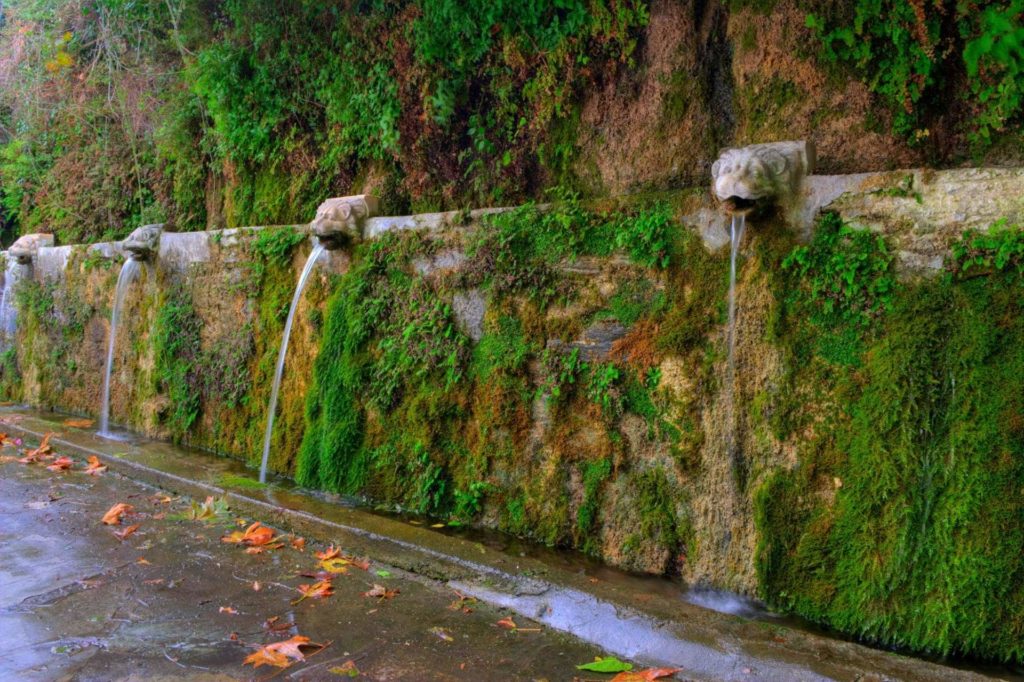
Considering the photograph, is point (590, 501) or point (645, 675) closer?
point (645, 675)

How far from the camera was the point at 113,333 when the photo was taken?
861 cm

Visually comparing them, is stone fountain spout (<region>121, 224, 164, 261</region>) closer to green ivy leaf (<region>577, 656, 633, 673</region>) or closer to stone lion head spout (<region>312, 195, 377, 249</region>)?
stone lion head spout (<region>312, 195, 377, 249</region>)

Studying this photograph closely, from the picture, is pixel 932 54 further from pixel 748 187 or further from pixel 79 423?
pixel 79 423

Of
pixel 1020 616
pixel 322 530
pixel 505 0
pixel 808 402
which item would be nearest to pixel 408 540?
pixel 322 530

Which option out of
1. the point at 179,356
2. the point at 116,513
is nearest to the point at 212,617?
the point at 116,513

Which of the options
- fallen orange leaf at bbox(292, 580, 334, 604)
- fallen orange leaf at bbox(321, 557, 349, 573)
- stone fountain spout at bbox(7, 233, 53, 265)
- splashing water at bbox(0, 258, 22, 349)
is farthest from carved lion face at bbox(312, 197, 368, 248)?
splashing water at bbox(0, 258, 22, 349)

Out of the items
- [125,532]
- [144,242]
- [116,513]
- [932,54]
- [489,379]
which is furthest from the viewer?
[144,242]

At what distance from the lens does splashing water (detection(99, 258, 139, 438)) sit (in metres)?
8.38

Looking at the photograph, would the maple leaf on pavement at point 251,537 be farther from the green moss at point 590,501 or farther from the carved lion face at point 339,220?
the carved lion face at point 339,220

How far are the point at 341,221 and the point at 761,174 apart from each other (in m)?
3.35

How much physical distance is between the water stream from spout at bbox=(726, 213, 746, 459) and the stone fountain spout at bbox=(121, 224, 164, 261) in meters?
6.49

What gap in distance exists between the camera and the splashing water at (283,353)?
6.16 meters

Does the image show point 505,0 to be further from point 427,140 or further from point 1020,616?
point 1020,616

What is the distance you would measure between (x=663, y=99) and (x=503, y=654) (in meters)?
3.45
